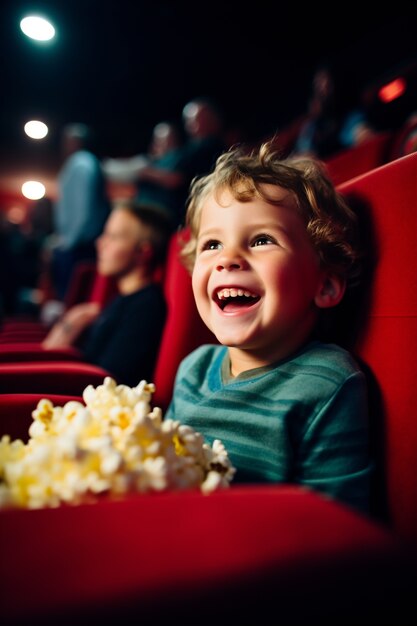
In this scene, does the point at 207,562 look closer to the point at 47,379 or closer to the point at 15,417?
the point at 15,417

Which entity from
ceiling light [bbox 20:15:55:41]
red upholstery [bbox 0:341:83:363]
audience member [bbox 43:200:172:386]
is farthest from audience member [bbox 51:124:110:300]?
ceiling light [bbox 20:15:55:41]

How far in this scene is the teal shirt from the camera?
1.79ft

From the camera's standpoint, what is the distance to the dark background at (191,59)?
3.70m

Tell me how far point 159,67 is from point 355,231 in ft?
16.2

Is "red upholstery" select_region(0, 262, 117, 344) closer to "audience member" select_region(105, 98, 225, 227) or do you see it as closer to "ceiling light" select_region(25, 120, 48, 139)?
"audience member" select_region(105, 98, 225, 227)

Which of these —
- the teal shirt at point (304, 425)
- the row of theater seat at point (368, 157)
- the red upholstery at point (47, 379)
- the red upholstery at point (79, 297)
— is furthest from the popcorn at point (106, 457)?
the red upholstery at point (79, 297)

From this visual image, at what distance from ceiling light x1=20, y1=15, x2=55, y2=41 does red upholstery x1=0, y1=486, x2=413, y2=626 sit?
0.99 metres

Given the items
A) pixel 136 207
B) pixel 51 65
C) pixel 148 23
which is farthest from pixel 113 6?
pixel 136 207

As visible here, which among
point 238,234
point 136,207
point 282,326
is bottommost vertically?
point 282,326

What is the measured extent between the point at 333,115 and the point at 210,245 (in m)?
1.69

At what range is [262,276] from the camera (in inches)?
24.7

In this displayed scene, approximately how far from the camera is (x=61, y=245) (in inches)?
121

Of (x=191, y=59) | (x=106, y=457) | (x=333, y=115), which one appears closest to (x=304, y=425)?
(x=106, y=457)

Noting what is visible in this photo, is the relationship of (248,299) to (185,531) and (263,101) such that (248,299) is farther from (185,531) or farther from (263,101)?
(263,101)
